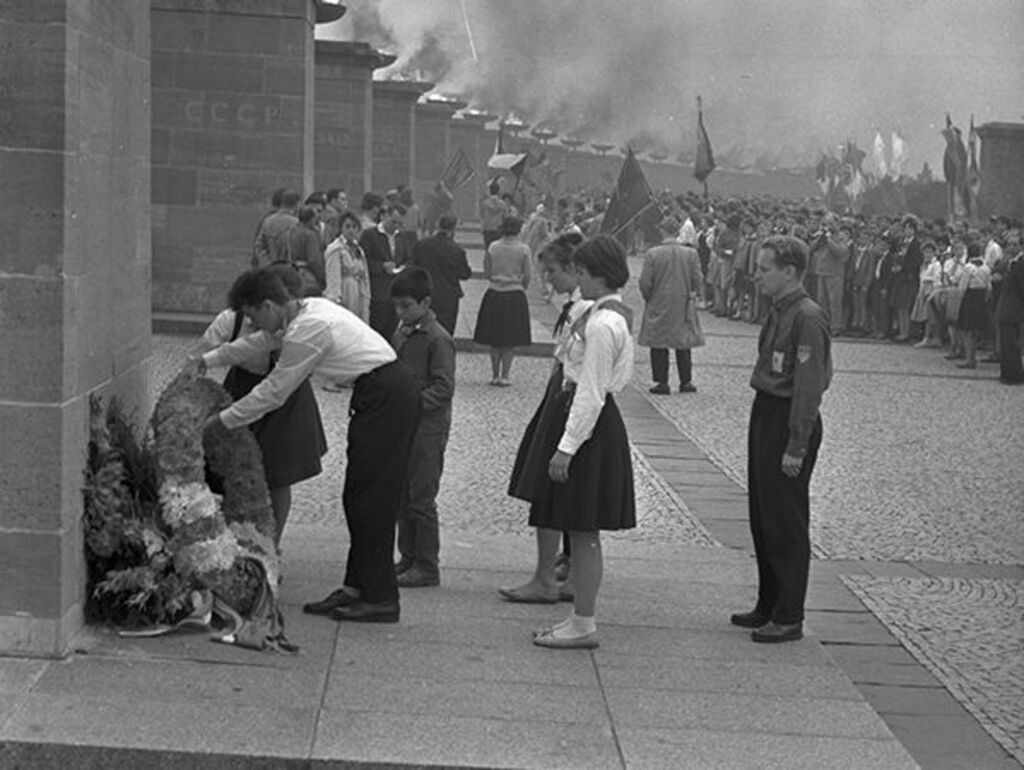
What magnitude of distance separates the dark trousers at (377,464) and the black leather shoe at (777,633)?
1.52m

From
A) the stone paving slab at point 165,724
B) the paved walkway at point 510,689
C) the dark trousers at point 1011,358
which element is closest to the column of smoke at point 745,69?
the dark trousers at point 1011,358

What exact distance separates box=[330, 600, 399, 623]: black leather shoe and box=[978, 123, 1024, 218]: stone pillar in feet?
84.5

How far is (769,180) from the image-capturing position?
341ft

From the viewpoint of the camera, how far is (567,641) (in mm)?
8008

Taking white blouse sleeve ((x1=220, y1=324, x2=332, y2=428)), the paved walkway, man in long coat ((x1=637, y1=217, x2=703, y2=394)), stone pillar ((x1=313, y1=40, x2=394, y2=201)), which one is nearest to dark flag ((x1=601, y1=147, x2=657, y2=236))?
man in long coat ((x1=637, y1=217, x2=703, y2=394))

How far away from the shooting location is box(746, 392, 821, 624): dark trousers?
27.5ft

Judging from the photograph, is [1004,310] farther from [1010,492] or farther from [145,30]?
[145,30]

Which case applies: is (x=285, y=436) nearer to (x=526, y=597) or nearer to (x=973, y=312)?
(x=526, y=597)

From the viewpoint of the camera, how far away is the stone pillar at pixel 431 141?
173ft

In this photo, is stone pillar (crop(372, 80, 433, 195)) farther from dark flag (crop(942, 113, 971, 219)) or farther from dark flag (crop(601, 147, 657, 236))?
dark flag (crop(601, 147, 657, 236))

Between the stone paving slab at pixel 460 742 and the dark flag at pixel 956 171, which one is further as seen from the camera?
the dark flag at pixel 956 171

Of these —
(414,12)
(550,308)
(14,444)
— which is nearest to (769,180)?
(414,12)

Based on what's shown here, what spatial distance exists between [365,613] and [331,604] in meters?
0.18

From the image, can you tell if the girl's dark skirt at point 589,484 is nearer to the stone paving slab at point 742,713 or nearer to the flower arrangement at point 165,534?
the stone paving slab at point 742,713
